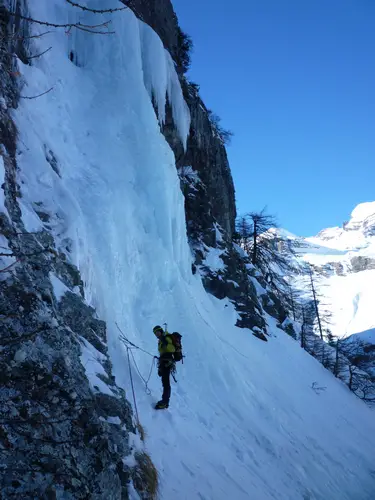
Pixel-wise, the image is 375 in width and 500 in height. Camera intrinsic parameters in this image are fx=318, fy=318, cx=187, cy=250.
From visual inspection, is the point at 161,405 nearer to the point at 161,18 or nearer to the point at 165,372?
the point at 165,372

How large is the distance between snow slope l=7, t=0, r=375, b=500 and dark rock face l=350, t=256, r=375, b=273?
104 meters

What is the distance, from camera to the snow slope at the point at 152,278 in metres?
5.22

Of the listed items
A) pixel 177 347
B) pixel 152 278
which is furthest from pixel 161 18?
pixel 177 347

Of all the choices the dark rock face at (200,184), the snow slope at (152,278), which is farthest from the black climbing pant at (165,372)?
the dark rock face at (200,184)

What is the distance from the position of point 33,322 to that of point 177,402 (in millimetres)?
4462

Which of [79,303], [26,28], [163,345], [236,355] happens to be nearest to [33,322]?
[79,303]

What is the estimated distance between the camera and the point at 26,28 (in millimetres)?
6637

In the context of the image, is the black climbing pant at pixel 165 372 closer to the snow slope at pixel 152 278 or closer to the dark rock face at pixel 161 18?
the snow slope at pixel 152 278

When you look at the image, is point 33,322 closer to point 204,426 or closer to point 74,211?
point 74,211

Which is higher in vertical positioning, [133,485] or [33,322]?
[33,322]

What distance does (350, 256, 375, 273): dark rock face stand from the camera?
103m

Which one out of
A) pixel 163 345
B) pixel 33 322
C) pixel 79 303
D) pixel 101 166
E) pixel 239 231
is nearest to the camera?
pixel 33 322

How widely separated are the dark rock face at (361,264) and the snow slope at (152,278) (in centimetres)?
10412

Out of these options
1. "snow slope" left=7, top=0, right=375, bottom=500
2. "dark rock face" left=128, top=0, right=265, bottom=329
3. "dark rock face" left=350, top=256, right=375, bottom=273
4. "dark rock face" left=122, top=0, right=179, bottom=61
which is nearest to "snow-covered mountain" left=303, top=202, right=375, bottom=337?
"dark rock face" left=350, top=256, right=375, bottom=273
